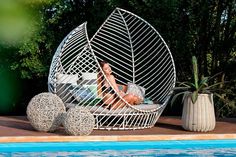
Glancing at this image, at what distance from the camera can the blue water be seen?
745 cm

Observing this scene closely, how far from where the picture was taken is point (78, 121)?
26.1 feet

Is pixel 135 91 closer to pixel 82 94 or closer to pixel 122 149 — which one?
pixel 82 94

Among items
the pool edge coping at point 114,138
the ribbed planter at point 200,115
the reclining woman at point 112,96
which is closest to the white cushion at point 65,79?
the reclining woman at point 112,96

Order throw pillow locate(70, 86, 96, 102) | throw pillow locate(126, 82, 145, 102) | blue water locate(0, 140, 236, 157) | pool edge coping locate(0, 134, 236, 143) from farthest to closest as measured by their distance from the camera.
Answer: throw pillow locate(126, 82, 145, 102)
throw pillow locate(70, 86, 96, 102)
pool edge coping locate(0, 134, 236, 143)
blue water locate(0, 140, 236, 157)

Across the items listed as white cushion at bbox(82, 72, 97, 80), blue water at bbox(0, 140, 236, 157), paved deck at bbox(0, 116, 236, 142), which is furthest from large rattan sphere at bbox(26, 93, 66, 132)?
white cushion at bbox(82, 72, 97, 80)

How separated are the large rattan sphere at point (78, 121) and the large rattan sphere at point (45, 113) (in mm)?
303

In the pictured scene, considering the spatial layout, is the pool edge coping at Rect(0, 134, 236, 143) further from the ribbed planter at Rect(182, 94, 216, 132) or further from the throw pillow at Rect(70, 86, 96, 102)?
the throw pillow at Rect(70, 86, 96, 102)

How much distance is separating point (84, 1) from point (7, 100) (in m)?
3.07

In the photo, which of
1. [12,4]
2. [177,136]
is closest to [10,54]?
[12,4]

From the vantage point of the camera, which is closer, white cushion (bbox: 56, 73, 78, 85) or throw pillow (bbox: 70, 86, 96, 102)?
throw pillow (bbox: 70, 86, 96, 102)

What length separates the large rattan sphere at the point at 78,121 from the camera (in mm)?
7941

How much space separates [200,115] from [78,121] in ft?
6.79

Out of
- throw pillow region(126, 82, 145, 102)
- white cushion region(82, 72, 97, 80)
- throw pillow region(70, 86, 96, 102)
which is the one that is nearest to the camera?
throw pillow region(70, 86, 96, 102)

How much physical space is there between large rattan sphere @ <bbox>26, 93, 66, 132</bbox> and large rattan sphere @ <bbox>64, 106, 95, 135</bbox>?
0.30 m
